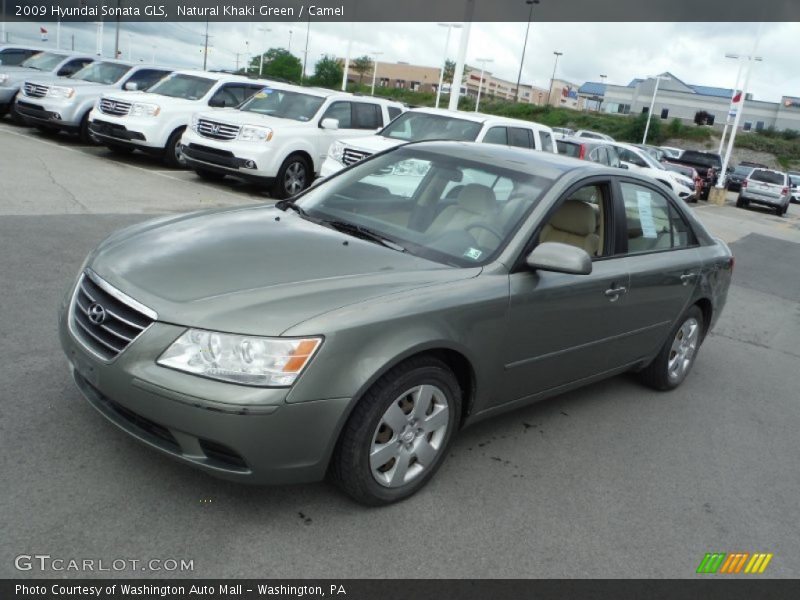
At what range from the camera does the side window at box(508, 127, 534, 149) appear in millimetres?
11852

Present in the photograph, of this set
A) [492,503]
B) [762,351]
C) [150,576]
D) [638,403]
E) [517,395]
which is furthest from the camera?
[762,351]

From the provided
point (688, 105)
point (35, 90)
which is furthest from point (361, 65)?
point (35, 90)

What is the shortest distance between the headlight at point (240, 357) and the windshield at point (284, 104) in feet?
33.7

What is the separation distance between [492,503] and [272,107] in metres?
10.8

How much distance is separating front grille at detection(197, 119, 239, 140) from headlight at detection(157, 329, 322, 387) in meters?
9.48

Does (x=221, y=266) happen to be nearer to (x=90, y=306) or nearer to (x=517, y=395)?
(x=90, y=306)

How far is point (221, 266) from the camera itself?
3.30 metres

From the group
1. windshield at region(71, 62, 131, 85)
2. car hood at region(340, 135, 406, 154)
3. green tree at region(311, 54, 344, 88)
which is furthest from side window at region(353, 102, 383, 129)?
green tree at region(311, 54, 344, 88)

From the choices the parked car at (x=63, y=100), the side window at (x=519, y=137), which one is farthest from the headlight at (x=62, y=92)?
the side window at (x=519, y=137)

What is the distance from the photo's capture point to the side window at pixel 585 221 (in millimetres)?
4266

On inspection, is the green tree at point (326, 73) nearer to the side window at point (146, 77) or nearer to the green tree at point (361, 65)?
the green tree at point (361, 65)

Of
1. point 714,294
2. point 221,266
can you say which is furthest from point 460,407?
point 714,294

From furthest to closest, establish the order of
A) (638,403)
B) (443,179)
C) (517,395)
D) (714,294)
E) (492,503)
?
(714,294)
(638,403)
(443,179)
(517,395)
(492,503)

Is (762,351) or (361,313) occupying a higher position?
(361,313)
